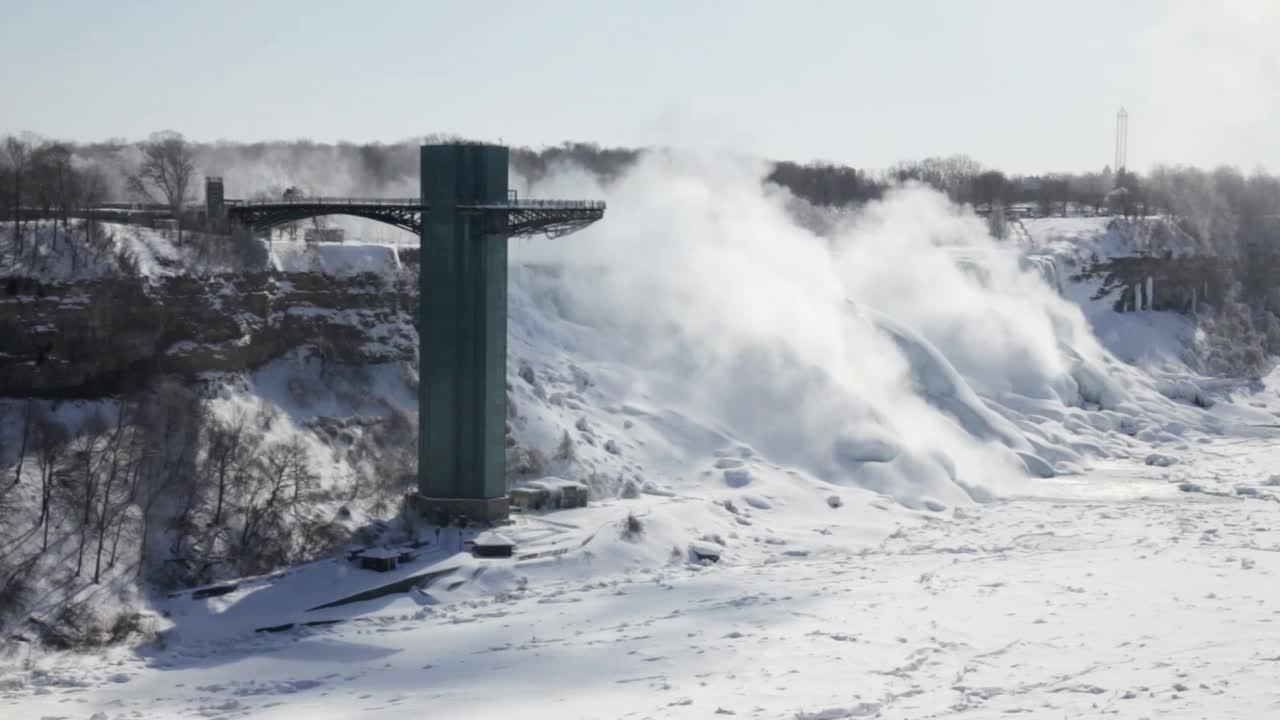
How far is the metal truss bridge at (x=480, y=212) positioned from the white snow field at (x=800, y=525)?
7664mm

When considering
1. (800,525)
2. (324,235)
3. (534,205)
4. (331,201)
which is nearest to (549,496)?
(800,525)

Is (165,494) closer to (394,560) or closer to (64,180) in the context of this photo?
(394,560)

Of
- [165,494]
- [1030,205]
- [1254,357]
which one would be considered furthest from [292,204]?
[1030,205]

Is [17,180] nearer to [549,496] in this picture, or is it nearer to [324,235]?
[324,235]

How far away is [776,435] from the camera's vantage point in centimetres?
4947

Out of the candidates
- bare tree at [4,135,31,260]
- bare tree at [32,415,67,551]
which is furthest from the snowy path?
bare tree at [4,135,31,260]

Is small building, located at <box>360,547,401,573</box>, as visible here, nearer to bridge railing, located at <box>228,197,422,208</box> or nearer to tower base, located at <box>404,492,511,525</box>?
tower base, located at <box>404,492,511,525</box>

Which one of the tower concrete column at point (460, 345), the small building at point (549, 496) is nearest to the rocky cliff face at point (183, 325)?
the tower concrete column at point (460, 345)

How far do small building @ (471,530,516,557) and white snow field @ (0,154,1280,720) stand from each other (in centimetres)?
35

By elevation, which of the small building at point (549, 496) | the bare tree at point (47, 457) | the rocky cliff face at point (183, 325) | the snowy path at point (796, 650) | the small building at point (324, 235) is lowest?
the snowy path at point (796, 650)

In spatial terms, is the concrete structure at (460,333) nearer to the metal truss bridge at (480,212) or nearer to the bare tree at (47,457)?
the metal truss bridge at (480,212)

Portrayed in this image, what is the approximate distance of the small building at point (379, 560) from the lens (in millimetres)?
35250

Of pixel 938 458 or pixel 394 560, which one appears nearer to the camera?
pixel 394 560

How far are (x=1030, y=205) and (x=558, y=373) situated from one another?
69.1m
